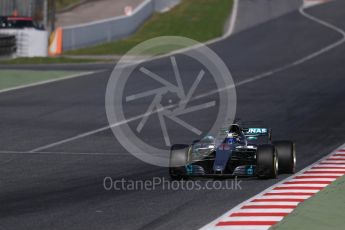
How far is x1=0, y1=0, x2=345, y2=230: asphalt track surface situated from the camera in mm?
12438

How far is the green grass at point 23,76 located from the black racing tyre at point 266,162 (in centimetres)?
1884

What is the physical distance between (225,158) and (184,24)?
42138 mm

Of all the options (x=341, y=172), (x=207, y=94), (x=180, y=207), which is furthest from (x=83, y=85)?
(x=180, y=207)

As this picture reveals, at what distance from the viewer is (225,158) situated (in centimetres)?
1573

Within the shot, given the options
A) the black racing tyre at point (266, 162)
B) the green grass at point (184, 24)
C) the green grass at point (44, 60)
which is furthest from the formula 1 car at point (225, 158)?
the green grass at point (184, 24)

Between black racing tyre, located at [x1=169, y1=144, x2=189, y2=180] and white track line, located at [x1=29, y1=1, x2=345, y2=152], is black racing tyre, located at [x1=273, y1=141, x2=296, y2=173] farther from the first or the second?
white track line, located at [x1=29, y1=1, x2=345, y2=152]

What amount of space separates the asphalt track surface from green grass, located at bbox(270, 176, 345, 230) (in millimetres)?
1097

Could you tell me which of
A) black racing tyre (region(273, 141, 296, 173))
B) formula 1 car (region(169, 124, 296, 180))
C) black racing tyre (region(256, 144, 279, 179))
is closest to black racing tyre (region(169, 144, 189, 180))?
formula 1 car (region(169, 124, 296, 180))

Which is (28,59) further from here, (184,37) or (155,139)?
(155,139)

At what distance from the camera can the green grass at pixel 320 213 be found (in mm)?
11047

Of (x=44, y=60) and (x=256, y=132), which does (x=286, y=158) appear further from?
(x=44, y=60)

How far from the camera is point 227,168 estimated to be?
15789 mm

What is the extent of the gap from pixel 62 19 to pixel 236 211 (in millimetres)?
55131

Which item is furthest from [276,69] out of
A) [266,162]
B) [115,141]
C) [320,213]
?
[320,213]
